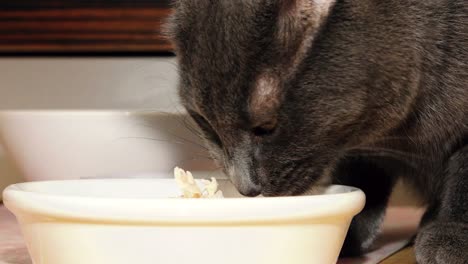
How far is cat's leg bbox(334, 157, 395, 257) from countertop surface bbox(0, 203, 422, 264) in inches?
1.1

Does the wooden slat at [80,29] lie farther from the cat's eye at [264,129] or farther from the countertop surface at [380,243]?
the cat's eye at [264,129]

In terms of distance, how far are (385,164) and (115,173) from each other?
0.48m

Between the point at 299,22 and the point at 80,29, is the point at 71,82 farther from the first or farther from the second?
the point at 299,22

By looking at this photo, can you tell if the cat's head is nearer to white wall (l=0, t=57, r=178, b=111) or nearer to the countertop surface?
the countertop surface

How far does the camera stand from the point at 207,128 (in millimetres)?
→ 1116

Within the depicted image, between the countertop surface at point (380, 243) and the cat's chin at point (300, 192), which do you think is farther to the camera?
the countertop surface at point (380, 243)

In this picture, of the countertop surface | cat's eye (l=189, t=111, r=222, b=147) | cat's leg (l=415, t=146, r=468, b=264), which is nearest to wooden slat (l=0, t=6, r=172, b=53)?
the countertop surface

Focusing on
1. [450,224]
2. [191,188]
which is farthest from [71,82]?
[450,224]

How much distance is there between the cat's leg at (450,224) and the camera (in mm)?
1050

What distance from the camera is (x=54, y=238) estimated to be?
2.83ft

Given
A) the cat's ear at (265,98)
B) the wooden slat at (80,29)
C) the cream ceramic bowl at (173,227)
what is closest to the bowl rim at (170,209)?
the cream ceramic bowl at (173,227)

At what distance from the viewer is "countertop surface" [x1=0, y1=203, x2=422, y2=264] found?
1174 mm

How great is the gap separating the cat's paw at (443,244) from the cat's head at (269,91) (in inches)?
6.8

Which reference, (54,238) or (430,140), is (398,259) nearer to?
(430,140)
